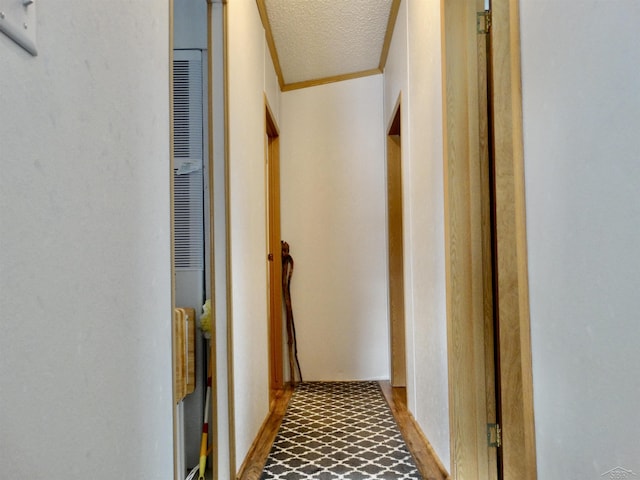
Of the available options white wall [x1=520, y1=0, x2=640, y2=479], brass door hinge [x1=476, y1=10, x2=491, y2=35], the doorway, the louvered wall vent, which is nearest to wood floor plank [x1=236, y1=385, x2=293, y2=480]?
the doorway

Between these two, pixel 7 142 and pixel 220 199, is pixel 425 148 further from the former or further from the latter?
pixel 7 142

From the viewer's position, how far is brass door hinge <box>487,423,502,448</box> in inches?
86.3

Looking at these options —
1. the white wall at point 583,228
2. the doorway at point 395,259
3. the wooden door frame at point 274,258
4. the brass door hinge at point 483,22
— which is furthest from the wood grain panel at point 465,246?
the wooden door frame at point 274,258

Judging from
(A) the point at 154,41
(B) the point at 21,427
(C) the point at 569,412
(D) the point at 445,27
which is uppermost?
(D) the point at 445,27

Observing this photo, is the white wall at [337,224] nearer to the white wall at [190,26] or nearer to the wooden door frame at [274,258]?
the wooden door frame at [274,258]

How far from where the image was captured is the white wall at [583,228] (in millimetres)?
936

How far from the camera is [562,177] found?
120 cm

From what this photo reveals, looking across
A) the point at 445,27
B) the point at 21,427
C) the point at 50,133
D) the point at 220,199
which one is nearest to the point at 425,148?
the point at 445,27

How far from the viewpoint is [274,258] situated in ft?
15.5

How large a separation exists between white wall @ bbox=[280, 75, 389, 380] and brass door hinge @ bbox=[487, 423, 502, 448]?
8.64 ft

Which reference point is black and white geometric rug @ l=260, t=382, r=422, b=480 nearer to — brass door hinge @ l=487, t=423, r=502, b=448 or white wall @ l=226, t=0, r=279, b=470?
white wall @ l=226, t=0, r=279, b=470

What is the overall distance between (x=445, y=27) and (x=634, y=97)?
154 centimetres

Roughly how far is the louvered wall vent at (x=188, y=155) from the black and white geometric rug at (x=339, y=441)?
116 cm

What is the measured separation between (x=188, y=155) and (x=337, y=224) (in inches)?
92.8
